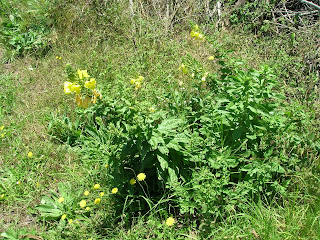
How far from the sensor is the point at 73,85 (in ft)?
6.68

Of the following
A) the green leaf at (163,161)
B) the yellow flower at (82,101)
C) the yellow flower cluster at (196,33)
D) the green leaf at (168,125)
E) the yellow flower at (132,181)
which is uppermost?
the yellow flower cluster at (196,33)

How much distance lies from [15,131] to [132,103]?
1.91 meters

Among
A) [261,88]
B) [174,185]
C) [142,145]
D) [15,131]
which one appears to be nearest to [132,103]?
[142,145]

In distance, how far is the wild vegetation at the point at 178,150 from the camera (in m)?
2.21

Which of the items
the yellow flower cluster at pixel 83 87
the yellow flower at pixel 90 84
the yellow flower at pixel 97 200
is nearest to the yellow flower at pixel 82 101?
the yellow flower cluster at pixel 83 87

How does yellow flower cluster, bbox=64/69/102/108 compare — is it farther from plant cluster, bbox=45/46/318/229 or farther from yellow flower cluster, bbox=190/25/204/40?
yellow flower cluster, bbox=190/25/204/40

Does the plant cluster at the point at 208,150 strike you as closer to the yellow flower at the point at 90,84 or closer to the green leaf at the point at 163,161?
the green leaf at the point at 163,161

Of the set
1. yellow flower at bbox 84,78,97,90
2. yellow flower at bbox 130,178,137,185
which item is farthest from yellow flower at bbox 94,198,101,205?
yellow flower at bbox 84,78,97,90

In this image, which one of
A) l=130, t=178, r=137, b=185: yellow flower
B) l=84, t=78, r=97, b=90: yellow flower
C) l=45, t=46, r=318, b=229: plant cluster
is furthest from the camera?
l=130, t=178, r=137, b=185: yellow flower

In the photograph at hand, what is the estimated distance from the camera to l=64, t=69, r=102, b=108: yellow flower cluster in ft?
6.67

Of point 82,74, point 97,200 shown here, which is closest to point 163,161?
point 97,200

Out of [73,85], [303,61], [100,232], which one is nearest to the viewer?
[73,85]

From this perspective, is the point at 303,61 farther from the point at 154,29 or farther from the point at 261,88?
the point at 154,29

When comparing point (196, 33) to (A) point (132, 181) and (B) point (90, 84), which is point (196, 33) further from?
(A) point (132, 181)
